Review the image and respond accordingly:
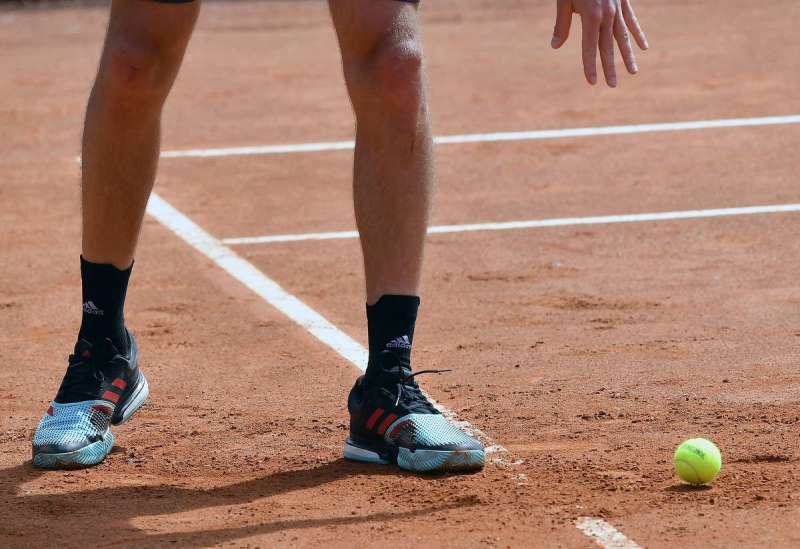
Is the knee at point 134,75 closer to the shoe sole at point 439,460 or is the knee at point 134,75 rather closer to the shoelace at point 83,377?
the shoelace at point 83,377

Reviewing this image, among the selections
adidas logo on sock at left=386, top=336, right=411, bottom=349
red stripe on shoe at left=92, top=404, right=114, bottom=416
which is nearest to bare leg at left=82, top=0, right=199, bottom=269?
red stripe on shoe at left=92, top=404, right=114, bottom=416

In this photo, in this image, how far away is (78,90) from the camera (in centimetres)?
1080

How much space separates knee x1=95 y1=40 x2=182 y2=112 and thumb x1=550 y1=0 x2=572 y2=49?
3.32 feet

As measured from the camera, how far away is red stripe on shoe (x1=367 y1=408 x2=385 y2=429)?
3678 mm

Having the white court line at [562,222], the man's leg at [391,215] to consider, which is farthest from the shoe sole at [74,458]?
the white court line at [562,222]

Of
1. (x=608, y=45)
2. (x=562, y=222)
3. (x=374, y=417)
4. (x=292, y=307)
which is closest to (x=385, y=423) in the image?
(x=374, y=417)

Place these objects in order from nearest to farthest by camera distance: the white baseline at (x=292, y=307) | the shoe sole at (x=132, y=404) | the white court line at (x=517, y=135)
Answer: the white baseline at (x=292, y=307) → the shoe sole at (x=132, y=404) → the white court line at (x=517, y=135)

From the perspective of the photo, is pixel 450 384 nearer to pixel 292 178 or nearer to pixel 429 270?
pixel 429 270

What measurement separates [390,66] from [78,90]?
7.64 metres

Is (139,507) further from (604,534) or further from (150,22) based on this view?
(150,22)

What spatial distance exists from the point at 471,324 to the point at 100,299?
161cm

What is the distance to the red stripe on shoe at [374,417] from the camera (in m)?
3.68

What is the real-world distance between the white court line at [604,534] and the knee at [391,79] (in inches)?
44.4

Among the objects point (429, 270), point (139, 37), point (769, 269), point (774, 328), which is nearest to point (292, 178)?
point (429, 270)
